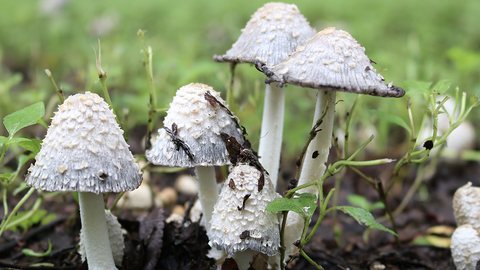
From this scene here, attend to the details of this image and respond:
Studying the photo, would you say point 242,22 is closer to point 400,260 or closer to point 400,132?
point 400,132

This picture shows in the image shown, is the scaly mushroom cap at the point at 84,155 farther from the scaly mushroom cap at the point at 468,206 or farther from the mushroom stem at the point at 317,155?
the scaly mushroom cap at the point at 468,206

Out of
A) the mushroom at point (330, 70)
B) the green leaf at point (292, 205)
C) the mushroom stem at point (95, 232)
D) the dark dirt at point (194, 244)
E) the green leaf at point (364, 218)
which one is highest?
the mushroom at point (330, 70)

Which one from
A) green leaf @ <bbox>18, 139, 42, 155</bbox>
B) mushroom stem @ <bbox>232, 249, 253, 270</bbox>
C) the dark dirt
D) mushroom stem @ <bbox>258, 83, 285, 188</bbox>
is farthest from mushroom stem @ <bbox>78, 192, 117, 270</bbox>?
mushroom stem @ <bbox>258, 83, 285, 188</bbox>

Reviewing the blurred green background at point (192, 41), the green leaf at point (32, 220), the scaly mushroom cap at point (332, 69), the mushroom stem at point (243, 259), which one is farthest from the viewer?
the blurred green background at point (192, 41)

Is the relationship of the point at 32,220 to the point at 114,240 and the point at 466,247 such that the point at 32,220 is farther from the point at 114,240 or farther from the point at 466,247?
the point at 466,247

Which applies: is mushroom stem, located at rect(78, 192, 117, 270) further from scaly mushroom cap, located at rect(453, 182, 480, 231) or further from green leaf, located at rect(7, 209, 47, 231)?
scaly mushroom cap, located at rect(453, 182, 480, 231)

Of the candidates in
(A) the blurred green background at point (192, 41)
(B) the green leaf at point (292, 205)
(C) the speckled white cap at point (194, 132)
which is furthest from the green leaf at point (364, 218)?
(A) the blurred green background at point (192, 41)
